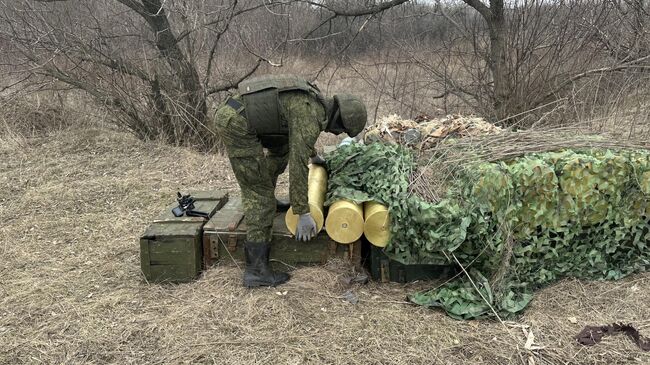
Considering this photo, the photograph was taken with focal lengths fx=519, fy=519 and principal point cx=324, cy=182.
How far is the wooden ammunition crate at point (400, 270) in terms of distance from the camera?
13.3 ft

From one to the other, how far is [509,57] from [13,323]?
7855 mm

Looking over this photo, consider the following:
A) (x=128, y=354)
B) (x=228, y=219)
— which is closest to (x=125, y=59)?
(x=228, y=219)

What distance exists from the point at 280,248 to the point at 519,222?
→ 6.01ft

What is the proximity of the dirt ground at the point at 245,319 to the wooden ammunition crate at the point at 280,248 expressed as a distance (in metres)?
0.10

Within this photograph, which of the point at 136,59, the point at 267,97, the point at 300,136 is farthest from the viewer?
Result: the point at 136,59

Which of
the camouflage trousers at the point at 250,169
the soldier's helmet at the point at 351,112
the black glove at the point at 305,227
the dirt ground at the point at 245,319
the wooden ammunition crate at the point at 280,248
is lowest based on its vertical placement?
the dirt ground at the point at 245,319

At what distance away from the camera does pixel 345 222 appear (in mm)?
3834

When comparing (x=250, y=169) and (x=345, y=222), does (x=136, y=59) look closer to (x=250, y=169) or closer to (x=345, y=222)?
(x=250, y=169)

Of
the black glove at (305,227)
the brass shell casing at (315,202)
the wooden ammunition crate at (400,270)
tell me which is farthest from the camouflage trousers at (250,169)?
the wooden ammunition crate at (400,270)

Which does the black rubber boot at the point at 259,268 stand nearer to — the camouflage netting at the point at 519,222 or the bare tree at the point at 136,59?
the camouflage netting at the point at 519,222

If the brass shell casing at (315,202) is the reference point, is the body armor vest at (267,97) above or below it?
above

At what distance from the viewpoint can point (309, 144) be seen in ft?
11.8

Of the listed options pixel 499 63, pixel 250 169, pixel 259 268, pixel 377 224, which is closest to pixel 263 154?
pixel 250 169

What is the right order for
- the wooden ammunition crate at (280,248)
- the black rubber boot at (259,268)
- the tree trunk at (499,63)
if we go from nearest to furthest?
the black rubber boot at (259,268)
the wooden ammunition crate at (280,248)
the tree trunk at (499,63)
